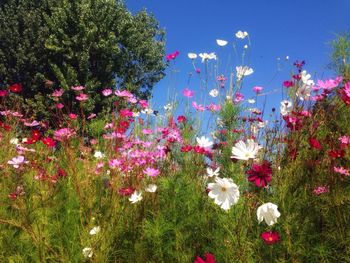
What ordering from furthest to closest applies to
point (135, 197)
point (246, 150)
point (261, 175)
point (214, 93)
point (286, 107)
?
point (214, 93)
point (286, 107)
point (135, 197)
point (246, 150)
point (261, 175)

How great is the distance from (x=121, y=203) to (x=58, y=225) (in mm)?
548

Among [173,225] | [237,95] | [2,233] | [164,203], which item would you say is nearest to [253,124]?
[237,95]

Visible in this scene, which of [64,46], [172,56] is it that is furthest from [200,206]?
[64,46]

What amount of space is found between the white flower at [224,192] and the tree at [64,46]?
12.3 metres

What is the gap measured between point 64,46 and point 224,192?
45.5 feet

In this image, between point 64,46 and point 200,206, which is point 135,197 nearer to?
point 200,206

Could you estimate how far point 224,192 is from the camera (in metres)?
2.05

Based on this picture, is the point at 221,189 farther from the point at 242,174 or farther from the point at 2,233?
the point at 2,233

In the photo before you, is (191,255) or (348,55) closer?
(191,255)

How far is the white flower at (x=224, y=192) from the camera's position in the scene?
6.59 feet

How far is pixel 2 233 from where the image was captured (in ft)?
10.4

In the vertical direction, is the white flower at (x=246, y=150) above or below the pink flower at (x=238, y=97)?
below

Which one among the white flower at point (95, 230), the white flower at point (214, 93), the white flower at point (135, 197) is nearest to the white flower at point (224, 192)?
the white flower at point (95, 230)

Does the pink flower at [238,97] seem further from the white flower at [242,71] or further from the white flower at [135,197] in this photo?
the white flower at [135,197]
